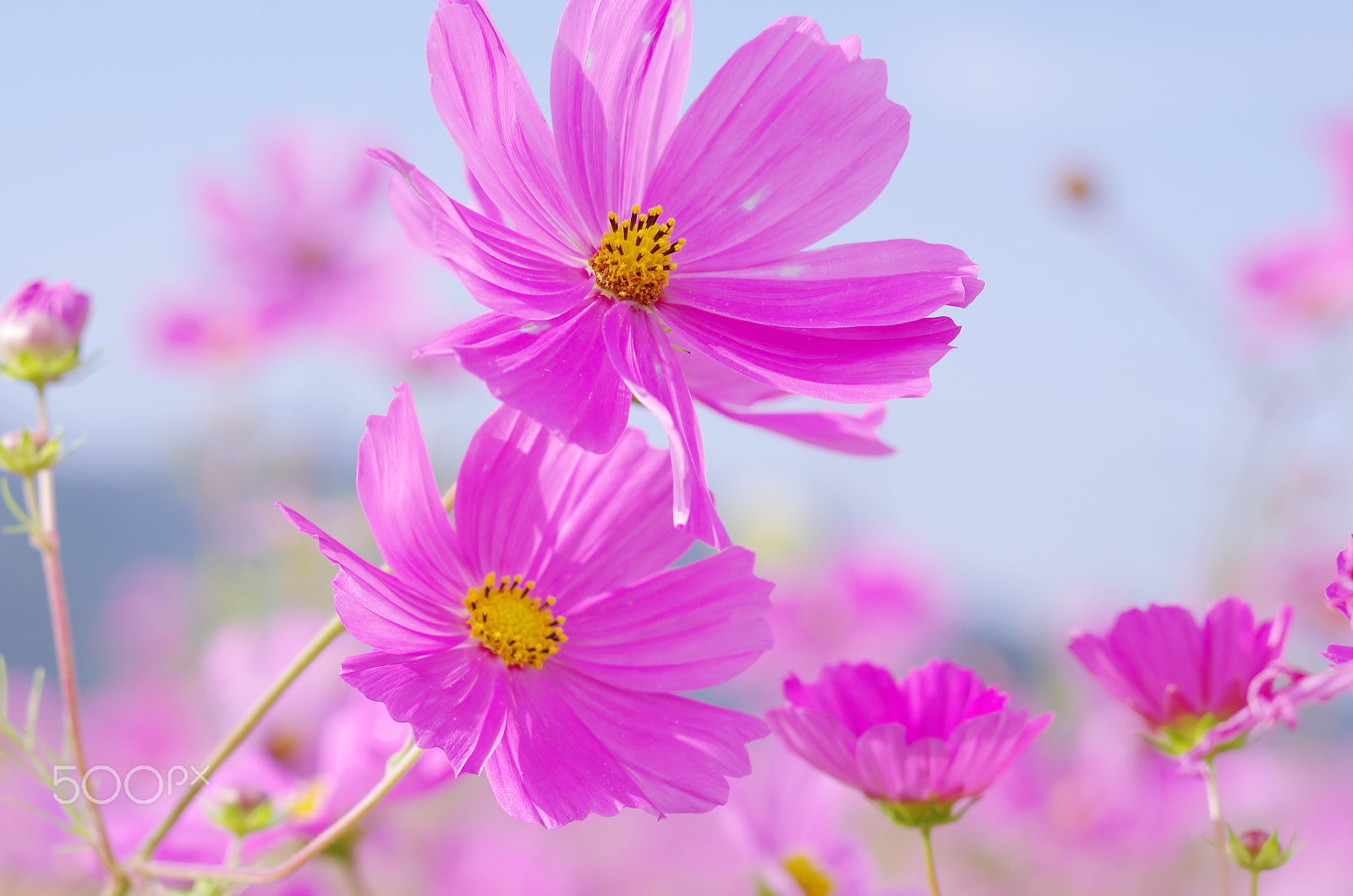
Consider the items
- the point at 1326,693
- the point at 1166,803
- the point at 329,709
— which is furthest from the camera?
the point at 1166,803

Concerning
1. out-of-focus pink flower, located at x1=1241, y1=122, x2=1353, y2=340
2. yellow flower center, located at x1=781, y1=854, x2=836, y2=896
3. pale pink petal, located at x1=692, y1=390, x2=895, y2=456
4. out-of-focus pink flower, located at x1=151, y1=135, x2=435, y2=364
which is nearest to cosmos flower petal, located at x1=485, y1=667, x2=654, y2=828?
pale pink petal, located at x1=692, y1=390, x2=895, y2=456

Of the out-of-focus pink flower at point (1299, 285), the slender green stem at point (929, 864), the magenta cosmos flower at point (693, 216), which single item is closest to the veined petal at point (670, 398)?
the magenta cosmos flower at point (693, 216)

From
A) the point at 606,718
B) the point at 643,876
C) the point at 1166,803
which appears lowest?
the point at 643,876

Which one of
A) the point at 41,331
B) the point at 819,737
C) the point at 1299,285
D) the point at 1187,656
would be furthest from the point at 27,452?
the point at 1299,285

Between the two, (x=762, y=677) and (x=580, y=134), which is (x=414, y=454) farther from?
(x=762, y=677)

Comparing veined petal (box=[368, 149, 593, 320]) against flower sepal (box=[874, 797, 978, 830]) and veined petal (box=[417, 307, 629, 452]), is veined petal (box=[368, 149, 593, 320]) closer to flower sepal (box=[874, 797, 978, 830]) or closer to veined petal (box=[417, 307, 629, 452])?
veined petal (box=[417, 307, 629, 452])

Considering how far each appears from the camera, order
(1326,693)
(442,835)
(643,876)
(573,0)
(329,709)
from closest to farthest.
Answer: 1. (1326,693)
2. (573,0)
3. (329,709)
4. (442,835)
5. (643,876)

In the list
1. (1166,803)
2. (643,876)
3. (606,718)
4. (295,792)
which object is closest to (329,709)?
(295,792)
